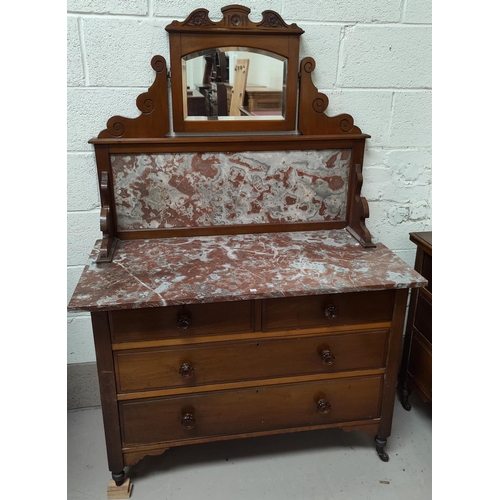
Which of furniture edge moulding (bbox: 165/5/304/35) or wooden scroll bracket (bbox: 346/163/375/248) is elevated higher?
furniture edge moulding (bbox: 165/5/304/35)

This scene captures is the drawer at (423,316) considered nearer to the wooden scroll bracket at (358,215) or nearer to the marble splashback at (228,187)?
the wooden scroll bracket at (358,215)

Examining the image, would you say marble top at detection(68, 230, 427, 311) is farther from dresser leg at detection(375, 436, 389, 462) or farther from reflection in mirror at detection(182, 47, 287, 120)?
dresser leg at detection(375, 436, 389, 462)

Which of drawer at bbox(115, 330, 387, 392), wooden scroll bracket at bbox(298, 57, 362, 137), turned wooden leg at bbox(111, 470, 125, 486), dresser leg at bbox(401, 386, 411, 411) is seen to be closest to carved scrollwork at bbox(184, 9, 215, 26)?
wooden scroll bracket at bbox(298, 57, 362, 137)

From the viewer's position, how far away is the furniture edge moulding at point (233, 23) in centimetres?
146

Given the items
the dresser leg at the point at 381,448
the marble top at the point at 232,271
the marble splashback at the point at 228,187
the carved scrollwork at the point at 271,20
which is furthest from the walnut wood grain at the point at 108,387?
the carved scrollwork at the point at 271,20

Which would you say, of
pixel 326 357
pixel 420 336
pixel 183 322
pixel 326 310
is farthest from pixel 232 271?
pixel 420 336

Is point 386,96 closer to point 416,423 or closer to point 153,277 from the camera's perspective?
point 153,277

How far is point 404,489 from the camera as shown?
1.60 meters

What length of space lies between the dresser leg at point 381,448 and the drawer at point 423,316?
1.42ft

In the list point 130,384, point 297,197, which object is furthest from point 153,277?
point 297,197

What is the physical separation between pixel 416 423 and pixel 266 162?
1.28 m

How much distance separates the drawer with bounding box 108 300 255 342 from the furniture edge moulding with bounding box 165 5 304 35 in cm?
91

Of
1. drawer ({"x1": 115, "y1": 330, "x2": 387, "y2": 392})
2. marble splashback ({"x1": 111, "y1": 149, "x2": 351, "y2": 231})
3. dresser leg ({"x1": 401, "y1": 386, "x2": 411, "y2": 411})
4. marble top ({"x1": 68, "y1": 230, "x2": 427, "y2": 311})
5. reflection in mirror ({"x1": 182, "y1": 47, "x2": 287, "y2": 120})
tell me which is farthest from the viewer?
dresser leg ({"x1": 401, "y1": 386, "x2": 411, "y2": 411})

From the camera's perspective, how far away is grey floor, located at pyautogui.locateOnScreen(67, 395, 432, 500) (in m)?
1.58
